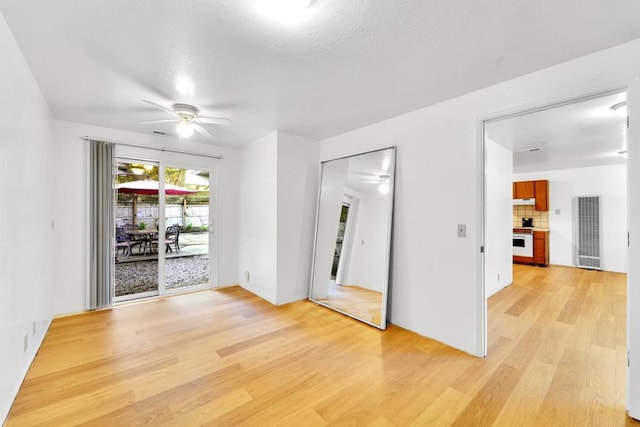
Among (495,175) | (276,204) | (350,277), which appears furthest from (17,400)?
(495,175)

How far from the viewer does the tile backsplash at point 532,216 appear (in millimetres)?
6793

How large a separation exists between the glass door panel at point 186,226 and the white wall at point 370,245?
8.26 feet

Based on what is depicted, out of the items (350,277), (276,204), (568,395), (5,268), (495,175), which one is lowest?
(568,395)

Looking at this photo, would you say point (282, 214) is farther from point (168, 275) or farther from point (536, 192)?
point (536, 192)

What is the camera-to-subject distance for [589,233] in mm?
6094

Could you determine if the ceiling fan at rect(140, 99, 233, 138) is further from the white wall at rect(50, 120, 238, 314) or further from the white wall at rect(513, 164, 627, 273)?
the white wall at rect(513, 164, 627, 273)

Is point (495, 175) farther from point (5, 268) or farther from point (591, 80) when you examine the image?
point (5, 268)

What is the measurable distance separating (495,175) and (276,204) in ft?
11.5

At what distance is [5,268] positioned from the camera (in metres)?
1.64

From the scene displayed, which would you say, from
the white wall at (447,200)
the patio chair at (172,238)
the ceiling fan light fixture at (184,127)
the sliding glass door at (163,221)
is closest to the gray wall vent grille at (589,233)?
the white wall at (447,200)

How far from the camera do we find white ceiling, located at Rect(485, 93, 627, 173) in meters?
2.84

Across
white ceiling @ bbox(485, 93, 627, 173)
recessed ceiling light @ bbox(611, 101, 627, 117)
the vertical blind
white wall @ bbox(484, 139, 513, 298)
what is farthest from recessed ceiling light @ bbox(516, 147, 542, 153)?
the vertical blind

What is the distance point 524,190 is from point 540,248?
1.54 m

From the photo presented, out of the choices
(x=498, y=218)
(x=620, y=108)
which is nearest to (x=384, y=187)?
(x=620, y=108)
